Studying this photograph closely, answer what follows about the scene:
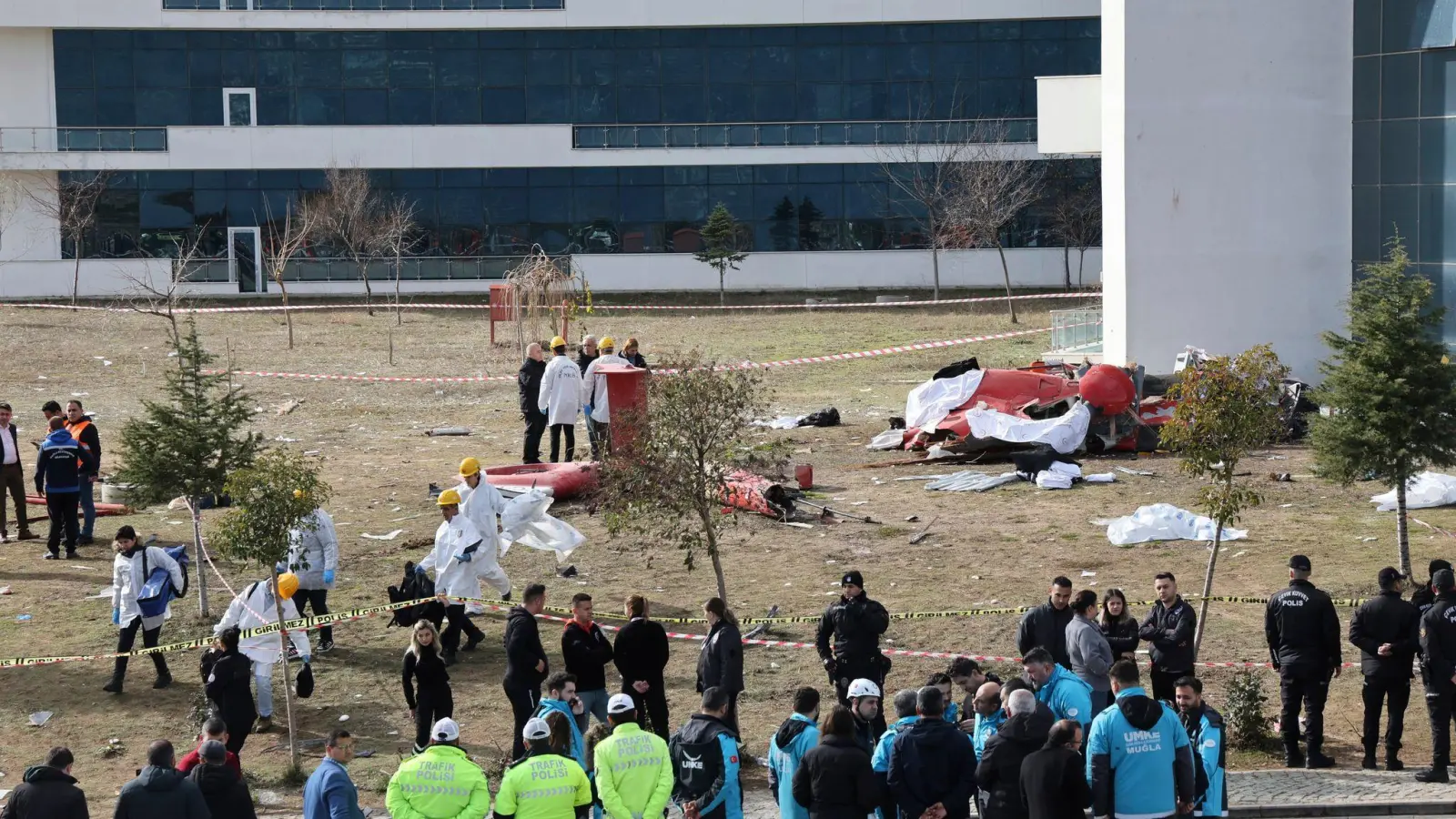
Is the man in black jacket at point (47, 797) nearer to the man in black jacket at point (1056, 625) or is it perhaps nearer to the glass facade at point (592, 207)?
the man in black jacket at point (1056, 625)

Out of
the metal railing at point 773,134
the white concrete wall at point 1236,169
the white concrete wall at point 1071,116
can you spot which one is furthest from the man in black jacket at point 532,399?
the metal railing at point 773,134

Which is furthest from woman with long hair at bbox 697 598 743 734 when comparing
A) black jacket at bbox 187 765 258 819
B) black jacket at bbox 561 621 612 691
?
black jacket at bbox 187 765 258 819

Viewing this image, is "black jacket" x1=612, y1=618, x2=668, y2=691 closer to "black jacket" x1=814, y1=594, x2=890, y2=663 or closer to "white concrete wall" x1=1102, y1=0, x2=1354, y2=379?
"black jacket" x1=814, y1=594, x2=890, y2=663

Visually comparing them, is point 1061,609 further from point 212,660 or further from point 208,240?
point 208,240

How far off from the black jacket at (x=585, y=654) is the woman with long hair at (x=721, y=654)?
728 millimetres

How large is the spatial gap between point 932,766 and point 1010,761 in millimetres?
425

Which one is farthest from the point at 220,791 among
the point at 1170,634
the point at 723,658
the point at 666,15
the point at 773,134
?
the point at 666,15

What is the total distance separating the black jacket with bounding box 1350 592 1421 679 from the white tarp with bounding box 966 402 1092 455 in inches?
411

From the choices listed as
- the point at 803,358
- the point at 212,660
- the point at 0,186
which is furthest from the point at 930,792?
the point at 0,186

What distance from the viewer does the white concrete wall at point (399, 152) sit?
1900 inches

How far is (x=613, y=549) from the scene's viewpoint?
688 inches

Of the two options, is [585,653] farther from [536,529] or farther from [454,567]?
[536,529]

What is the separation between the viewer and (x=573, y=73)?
163ft

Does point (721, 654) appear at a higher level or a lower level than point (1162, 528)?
higher
